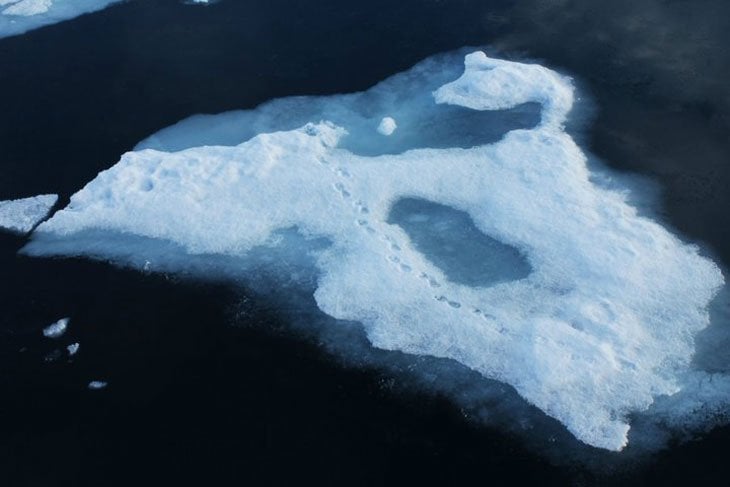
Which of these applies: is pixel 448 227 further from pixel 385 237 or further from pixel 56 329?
pixel 56 329

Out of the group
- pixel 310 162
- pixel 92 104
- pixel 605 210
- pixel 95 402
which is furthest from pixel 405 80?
pixel 95 402

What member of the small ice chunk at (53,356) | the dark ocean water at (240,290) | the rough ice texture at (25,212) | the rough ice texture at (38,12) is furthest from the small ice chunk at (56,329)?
the rough ice texture at (38,12)

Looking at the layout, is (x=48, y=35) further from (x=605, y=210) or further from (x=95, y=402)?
(x=605, y=210)

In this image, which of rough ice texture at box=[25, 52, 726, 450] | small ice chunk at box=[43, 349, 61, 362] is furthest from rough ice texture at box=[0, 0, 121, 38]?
small ice chunk at box=[43, 349, 61, 362]

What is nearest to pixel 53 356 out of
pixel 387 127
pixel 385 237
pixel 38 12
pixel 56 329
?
pixel 56 329

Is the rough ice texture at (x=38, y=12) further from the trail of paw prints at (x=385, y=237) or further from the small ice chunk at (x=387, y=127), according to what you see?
the trail of paw prints at (x=385, y=237)

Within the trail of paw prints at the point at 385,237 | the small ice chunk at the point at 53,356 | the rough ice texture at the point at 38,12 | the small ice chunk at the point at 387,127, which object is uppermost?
the rough ice texture at the point at 38,12
